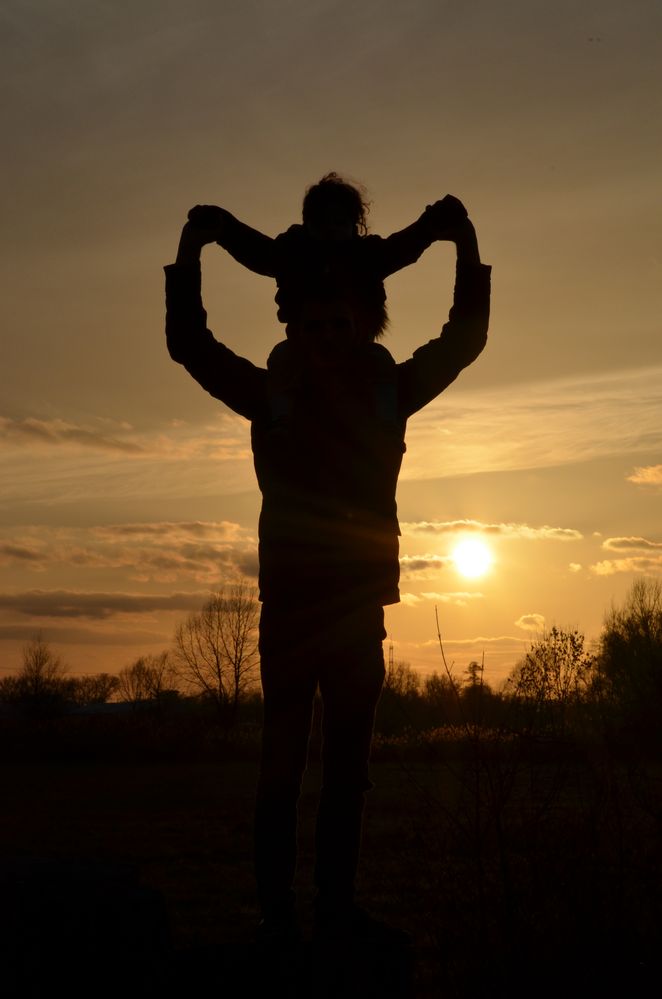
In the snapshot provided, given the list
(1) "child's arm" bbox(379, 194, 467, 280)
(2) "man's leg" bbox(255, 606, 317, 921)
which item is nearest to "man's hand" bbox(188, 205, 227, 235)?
(1) "child's arm" bbox(379, 194, 467, 280)

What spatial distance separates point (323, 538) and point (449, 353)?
910mm

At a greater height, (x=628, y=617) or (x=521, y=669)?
(x=628, y=617)

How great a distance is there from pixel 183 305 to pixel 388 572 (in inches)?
49.5

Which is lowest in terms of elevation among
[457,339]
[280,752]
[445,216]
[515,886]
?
[515,886]

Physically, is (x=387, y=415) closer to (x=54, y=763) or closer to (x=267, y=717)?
(x=267, y=717)

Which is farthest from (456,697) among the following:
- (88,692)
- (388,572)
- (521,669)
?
(88,692)

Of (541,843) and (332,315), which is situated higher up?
(332,315)

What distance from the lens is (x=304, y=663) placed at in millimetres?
3410

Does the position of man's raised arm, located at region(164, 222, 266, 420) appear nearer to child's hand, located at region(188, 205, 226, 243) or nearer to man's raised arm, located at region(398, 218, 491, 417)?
child's hand, located at region(188, 205, 226, 243)

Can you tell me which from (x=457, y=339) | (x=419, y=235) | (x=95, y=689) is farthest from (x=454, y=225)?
(x=95, y=689)

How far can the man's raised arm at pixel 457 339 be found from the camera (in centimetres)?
378

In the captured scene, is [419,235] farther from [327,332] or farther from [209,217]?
[209,217]

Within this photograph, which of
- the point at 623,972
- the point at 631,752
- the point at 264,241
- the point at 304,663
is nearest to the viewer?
the point at 304,663

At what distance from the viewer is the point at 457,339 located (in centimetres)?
378
